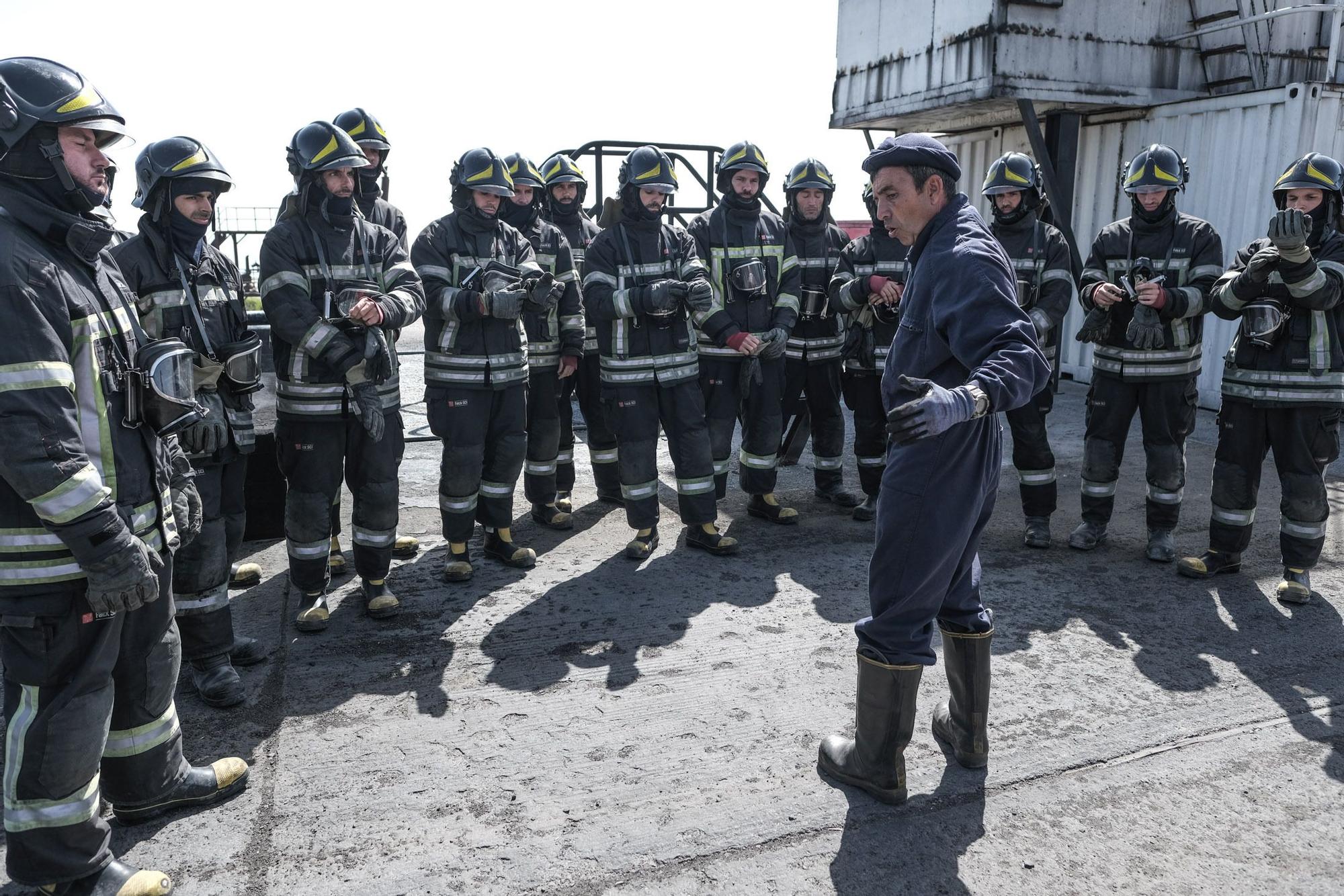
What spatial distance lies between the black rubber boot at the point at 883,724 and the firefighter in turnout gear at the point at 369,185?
2.82 meters

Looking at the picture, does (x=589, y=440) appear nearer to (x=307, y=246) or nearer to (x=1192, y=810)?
(x=307, y=246)

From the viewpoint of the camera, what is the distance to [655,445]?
5.57 meters

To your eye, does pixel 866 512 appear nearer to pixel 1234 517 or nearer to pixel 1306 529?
pixel 1234 517

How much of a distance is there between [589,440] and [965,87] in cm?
604

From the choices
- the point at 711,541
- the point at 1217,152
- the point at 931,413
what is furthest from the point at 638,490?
the point at 1217,152

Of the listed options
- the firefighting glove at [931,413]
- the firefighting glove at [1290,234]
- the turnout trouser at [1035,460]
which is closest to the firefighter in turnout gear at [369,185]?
the firefighting glove at [931,413]

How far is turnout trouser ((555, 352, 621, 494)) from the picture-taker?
6.57m

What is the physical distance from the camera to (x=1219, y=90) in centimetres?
1028

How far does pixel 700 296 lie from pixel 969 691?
283cm

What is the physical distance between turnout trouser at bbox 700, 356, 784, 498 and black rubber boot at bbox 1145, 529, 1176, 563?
224cm

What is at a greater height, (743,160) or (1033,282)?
(743,160)

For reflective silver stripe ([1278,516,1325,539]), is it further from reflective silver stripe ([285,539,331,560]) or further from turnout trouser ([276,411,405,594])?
reflective silver stripe ([285,539,331,560])

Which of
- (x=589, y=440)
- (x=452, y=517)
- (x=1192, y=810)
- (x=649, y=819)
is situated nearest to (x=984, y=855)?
(x=1192, y=810)

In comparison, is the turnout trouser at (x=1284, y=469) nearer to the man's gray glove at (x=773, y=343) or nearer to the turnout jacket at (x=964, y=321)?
the man's gray glove at (x=773, y=343)
